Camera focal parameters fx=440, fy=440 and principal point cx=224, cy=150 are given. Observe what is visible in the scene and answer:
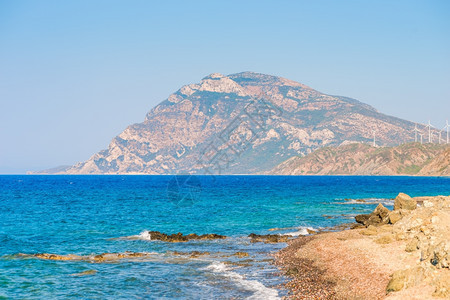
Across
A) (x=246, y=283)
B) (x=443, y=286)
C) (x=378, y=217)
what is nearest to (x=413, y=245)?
(x=443, y=286)

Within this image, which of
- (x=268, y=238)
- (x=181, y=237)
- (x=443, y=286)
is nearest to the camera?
(x=443, y=286)

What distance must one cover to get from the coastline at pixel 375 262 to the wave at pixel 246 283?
1.42 m

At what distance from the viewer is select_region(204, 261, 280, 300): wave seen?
29.1m

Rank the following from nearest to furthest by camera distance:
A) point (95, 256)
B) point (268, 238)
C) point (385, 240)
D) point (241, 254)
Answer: point (385, 240) → point (95, 256) → point (241, 254) → point (268, 238)

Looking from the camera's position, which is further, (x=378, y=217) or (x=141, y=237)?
(x=141, y=237)

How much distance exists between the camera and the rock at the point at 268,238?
51.4 metres

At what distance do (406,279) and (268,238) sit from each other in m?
28.1

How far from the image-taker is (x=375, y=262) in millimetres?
32125

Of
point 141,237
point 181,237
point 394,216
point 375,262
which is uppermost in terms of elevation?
point 394,216

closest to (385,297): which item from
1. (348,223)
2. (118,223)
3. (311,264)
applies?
(311,264)

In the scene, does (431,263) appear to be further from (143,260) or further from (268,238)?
(268,238)

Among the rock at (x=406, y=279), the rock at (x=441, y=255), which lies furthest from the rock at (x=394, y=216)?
the rock at (x=406, y=279)

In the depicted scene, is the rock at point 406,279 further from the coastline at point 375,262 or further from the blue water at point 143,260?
the blue water at point 143,260

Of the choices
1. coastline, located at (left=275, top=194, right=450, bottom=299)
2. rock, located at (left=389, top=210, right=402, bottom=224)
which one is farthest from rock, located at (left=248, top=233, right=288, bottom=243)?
rock, located at (left=389, top=210, right=402, bottom=224)
